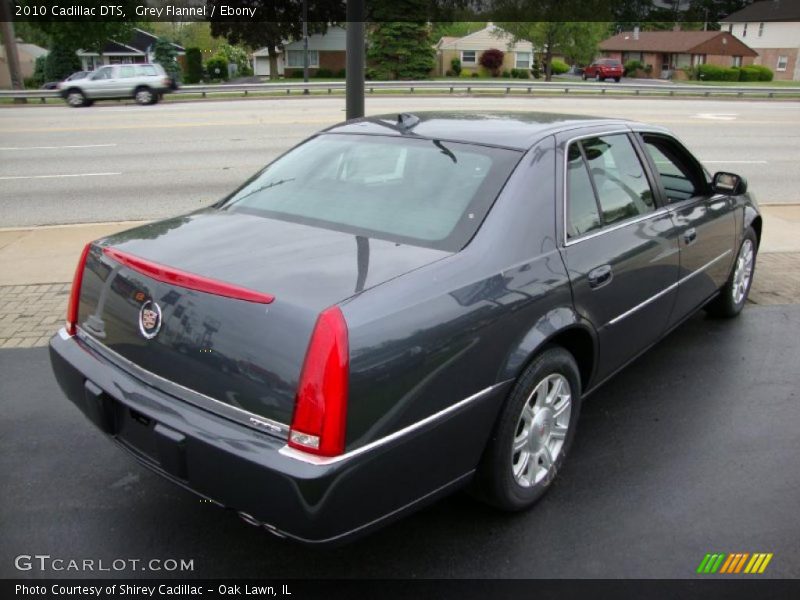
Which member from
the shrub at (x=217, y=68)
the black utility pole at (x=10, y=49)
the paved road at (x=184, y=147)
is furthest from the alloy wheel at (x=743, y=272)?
the shrub at (x=217, y=68)

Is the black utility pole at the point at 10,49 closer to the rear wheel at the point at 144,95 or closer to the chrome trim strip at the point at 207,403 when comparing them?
the rear wheel at the point at 144,95

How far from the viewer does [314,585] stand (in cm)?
266

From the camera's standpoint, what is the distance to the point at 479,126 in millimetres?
3584

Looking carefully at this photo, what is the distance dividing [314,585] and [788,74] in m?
78.7

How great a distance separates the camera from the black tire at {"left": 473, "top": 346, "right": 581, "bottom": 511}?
9.16ft

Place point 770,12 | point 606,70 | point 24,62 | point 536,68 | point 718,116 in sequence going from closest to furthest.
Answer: point 718,116 → point 606,70 → point 24,62 → point 536,68 → point 770,12

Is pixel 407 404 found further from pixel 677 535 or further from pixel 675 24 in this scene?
pixel 675 24

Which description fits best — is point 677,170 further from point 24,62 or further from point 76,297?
point 24,62

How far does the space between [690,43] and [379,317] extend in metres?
76.4

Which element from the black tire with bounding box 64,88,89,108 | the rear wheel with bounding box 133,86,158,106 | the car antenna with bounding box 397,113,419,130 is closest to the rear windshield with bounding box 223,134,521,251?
the car antenna with bounding box 397,113,419,130

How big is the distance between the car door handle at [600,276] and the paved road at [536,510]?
0.90 meters

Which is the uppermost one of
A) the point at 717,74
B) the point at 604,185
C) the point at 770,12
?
the point at 770,12

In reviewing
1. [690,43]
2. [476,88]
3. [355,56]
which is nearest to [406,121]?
[355,56]

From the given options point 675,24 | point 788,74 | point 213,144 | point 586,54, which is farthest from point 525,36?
point 675,24
